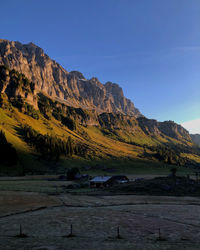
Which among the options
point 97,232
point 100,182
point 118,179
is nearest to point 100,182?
point 100,182

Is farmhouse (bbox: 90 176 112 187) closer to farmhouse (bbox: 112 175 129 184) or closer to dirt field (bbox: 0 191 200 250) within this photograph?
farmhouse (bbox: 112 175 129 184)

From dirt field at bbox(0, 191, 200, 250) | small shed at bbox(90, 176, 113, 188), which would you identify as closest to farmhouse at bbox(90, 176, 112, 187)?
small shed at bbox(90, 176, 113, 188)

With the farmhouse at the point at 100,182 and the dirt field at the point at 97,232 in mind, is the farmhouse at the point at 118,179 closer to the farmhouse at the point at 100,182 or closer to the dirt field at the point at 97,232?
the farmhouse at the point at 100,182

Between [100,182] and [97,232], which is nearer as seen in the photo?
[97,232]

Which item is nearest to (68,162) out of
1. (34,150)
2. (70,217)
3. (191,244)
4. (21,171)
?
(34,150)

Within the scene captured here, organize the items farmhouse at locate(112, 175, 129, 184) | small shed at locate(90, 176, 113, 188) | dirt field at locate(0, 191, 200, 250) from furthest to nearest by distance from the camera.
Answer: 1. farmhouse at locate(112, 175, 129, 184)
2. small shed at locate(90, 176, 113, 188)
3. dirt field at locate(0, 191, 200, 250)

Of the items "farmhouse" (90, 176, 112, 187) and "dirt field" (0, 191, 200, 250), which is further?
"farmhouse" (90, 176, 112, 187)

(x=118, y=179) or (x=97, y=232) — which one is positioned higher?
(x=97, y=232)

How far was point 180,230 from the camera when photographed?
2305 centimetres

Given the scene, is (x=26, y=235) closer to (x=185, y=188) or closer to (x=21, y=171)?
(x=185, y=188)

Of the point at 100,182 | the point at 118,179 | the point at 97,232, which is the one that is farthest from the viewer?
the point at 118,179

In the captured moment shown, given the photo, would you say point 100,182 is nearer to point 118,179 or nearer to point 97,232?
point 118,179

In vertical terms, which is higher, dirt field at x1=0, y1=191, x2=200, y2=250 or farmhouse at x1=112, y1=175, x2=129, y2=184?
dirt field at x1=0, y1=191, x2=200, y2=250

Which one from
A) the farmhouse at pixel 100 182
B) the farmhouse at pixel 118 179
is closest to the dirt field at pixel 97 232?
the farmhouse at pixel 100 182
